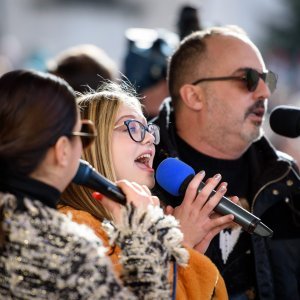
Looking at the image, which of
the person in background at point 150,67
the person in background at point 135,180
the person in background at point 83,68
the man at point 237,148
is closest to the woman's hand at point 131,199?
the person in background at point 135,180

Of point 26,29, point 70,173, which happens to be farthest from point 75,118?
point 26,29

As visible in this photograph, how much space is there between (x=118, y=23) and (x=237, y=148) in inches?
833

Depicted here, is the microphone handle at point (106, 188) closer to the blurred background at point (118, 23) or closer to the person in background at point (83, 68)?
the person in background at point (83, 68)

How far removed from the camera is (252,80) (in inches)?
156

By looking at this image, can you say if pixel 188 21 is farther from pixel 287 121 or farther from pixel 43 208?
pixel 43 208

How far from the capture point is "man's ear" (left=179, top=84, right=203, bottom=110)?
4137 mm

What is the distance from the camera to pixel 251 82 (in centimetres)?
396

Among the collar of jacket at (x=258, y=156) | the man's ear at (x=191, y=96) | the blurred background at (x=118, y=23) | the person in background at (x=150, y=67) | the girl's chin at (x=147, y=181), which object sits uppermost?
the girl's chin at (x=147, y=181)

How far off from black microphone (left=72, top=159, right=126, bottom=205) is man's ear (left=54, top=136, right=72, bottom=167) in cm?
12

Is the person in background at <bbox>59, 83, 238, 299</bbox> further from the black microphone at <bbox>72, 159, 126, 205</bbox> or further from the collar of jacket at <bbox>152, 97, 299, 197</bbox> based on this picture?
the collar of jacket at <bbox>152, 97, 299, 197</bbox>

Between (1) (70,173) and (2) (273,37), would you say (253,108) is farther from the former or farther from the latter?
→ (2) (273,37)

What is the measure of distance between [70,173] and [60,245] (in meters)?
0.24

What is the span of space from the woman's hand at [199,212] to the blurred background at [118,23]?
13.4 metres

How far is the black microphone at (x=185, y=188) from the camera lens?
2805 millimetres
